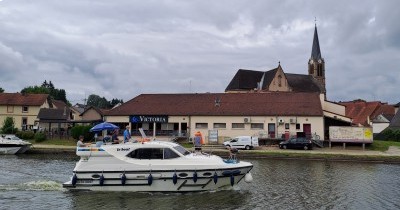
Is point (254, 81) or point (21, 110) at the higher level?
point (254, 81)

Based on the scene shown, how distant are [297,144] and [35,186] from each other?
3215cm

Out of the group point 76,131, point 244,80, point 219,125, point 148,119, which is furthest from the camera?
point 244,80

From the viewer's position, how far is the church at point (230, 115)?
53.5 metres

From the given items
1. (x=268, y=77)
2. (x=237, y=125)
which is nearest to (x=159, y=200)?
(x=237, y=125)

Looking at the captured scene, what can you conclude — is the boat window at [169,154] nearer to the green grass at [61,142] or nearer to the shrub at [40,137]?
the green grass at [61,142]

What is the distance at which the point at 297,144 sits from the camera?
4731cm

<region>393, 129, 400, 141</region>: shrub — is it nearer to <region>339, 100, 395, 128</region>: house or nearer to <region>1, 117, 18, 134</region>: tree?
<region>339, 100, 395, 128</region>: house

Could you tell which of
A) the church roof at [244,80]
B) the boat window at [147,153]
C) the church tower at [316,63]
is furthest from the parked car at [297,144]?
the church tower at [316,63]

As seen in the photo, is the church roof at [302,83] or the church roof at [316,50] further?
the church roof at [316,50]

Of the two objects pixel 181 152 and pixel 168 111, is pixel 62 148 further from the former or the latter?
pixel 181 152

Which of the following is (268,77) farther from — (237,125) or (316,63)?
(316,63)

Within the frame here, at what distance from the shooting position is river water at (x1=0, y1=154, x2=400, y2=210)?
61.1 ft

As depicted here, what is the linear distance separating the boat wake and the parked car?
30.7 meters

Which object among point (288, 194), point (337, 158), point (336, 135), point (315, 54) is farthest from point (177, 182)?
point (315, 54)
